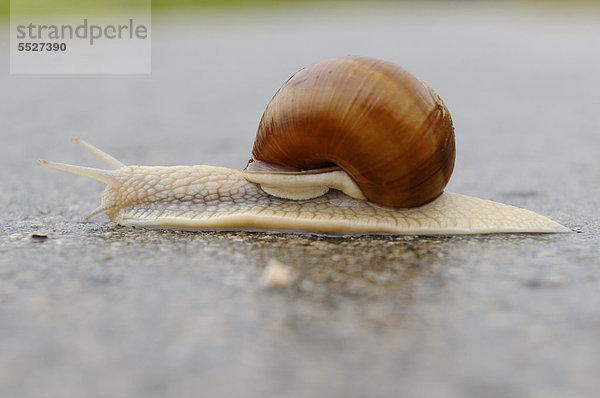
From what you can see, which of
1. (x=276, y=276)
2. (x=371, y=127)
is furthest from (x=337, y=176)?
(x=276, y=276)

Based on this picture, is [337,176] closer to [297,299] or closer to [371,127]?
[371,127]

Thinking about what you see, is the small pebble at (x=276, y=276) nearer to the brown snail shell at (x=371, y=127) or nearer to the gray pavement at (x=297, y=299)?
the gray pavement at (x=297, y=299)

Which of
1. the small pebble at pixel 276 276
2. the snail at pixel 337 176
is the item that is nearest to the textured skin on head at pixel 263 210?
the snail at pixel 337 176

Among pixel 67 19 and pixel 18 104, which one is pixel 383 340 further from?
pixel 67 19

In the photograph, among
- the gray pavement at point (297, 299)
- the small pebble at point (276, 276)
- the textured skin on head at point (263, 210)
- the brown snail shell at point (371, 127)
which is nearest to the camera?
the gray pavement at point (297, 299)

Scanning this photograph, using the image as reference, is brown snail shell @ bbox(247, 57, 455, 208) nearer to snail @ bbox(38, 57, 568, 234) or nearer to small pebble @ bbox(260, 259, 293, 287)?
snail @ bbox(38, 57, 568, 234)

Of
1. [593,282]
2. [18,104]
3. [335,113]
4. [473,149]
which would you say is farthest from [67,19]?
[593,282]

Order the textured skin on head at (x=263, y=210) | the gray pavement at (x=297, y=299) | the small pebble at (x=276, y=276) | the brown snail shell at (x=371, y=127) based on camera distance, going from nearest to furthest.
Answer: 1. the gray pavement at (x=297, y=299)
2. the small pebble at (x=276, y=276)
3. the brown snail shell at (x=371, y=127)
4. the textured skin on head at (x=263, y=210)

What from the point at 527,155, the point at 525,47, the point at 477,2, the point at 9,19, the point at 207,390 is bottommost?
the point at 207,390
